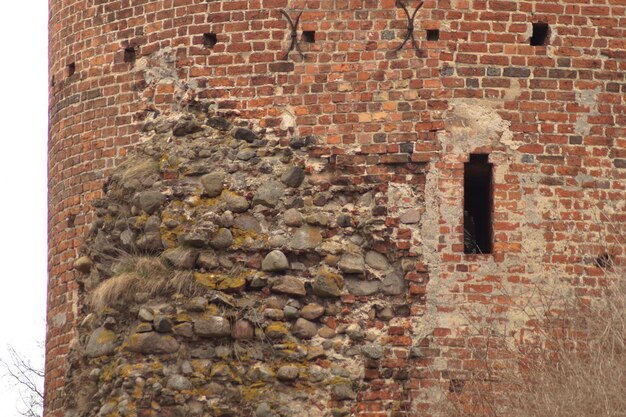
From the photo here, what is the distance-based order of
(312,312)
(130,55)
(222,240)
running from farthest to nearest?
(130,55) → (222,240) → (312,312)

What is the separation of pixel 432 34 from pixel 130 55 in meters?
2.47

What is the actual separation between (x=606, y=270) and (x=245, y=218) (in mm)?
2738

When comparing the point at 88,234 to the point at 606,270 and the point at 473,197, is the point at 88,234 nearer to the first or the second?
the point at 473,197

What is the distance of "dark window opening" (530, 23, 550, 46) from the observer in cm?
1480

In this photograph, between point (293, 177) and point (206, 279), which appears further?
point (293, 177)

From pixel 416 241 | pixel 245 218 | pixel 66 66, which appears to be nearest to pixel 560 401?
pixel 416 241

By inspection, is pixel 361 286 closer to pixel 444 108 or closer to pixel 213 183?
pixel 213 183

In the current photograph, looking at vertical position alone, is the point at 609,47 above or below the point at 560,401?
above

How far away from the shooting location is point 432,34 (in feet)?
48.4

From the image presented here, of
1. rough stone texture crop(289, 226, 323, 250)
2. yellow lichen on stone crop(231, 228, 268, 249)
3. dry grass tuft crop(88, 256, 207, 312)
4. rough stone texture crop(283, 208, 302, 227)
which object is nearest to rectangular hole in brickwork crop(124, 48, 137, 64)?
dry grass tuft crop(88, 256, 207, 312)

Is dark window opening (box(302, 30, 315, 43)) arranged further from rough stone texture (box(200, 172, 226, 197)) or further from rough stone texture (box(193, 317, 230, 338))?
rough stone texture (box(193, 317, 230, 338))

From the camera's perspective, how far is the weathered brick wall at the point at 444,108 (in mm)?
14383

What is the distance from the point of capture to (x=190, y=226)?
1452 centimetres

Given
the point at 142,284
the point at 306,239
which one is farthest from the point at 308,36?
the point at 142,284
